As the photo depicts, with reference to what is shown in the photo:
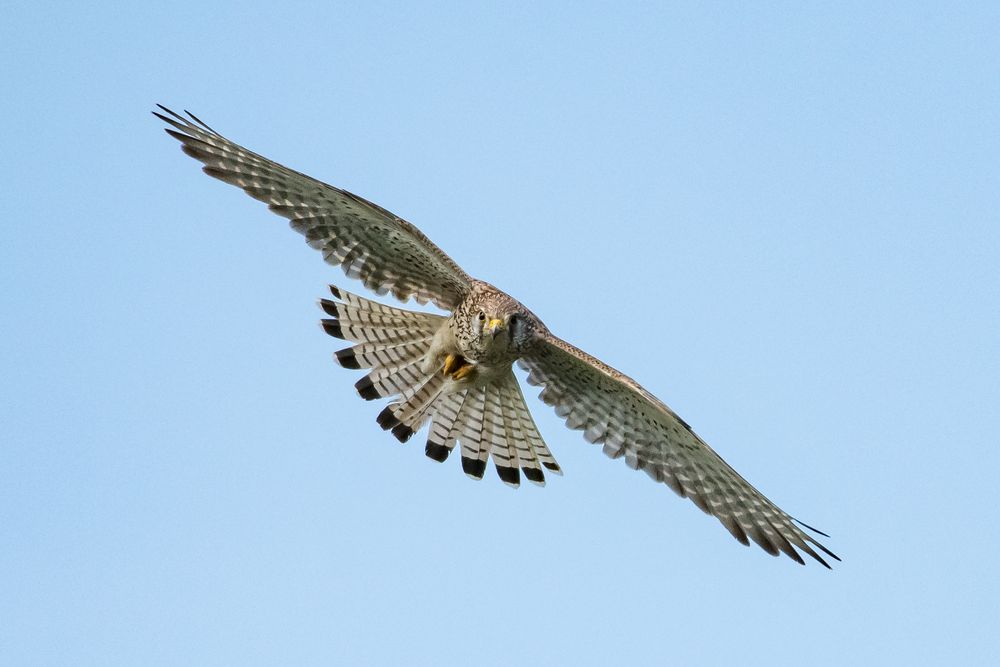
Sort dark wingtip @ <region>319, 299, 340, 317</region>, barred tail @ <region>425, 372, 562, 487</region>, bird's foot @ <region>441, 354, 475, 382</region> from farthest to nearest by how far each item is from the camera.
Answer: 1. barred tail @ <region>425, 372, 562, 487</region>
2. dark wingtip @ <region>319, 299, 340, 317</region>
3. bird's foot @ <region>441, 354, 475, 382</region>

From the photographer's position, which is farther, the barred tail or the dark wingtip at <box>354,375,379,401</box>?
the barred tail

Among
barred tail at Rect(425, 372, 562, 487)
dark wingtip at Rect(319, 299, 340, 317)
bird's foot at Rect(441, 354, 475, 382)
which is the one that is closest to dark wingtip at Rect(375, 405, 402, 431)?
barred tail at Rect(425, 372, 562, 487)

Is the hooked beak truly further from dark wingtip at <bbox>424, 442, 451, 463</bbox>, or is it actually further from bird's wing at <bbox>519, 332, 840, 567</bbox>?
dark wingtip at <bbox>424, 442, 451, 463</bbox>

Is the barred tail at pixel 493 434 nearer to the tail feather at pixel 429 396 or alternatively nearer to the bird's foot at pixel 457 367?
the tail feather at pixel 429 396

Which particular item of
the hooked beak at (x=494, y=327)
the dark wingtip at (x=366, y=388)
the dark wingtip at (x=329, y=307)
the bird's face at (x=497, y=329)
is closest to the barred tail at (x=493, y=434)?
the dark wingtip at (x=366, y=388)

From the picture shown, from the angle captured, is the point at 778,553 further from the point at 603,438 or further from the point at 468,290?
the point at 468,290

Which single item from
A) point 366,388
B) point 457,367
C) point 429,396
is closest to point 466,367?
point 457,367

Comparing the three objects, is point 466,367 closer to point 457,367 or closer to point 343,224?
point 457,367

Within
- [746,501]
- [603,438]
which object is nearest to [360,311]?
[603,438]
